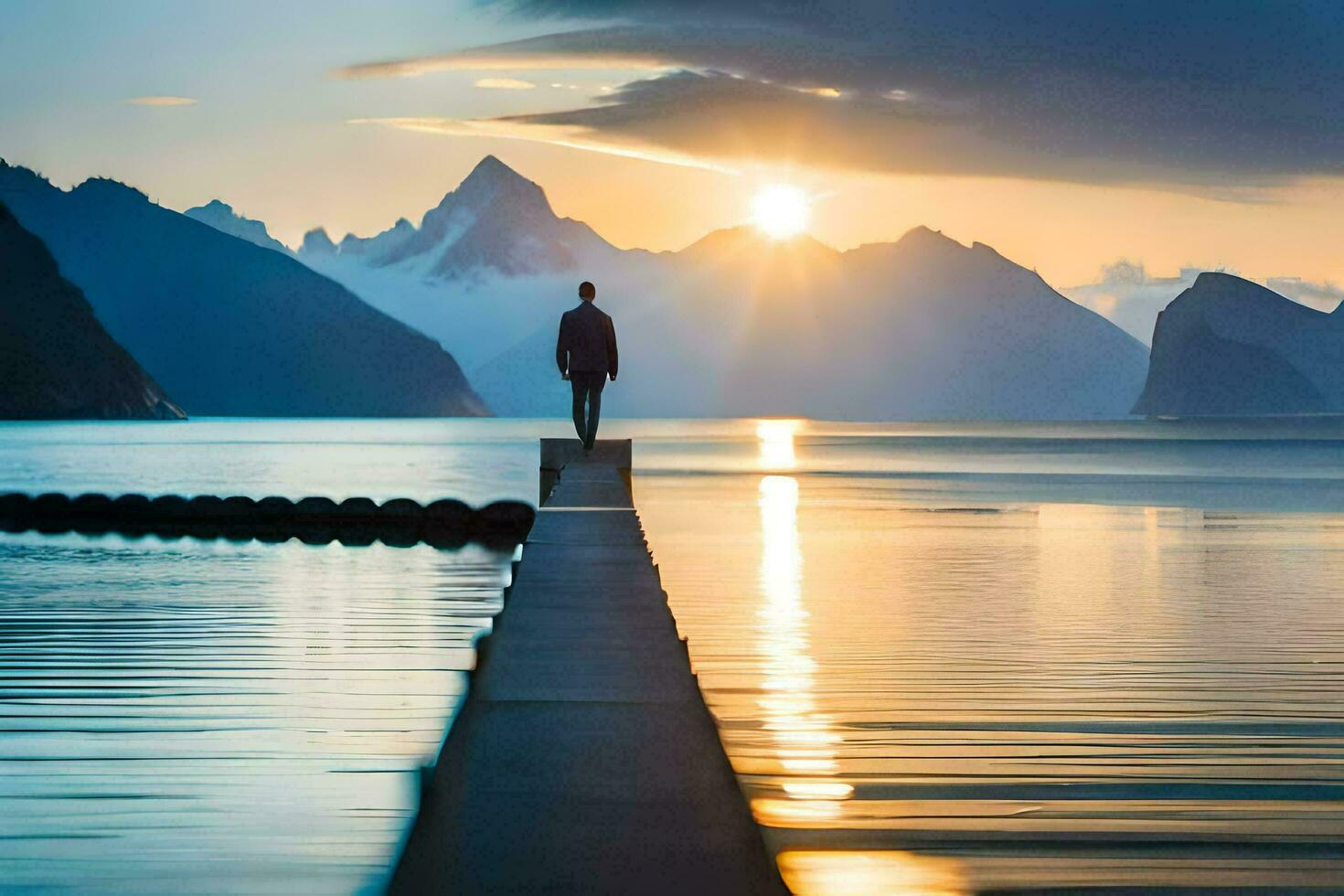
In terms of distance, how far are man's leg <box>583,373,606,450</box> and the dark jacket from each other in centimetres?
20

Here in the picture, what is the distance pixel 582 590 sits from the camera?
7984mm

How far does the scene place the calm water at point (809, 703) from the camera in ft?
17.2

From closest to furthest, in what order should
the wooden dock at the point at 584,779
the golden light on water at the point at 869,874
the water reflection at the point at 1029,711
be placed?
1. the wooden dock at the point at 584,779
2. the golden light on water at the point at 869,874
3. the water reflection at the point at 1029,711

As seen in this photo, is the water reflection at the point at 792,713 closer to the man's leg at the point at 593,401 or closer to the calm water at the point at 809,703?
the calm water at the point at 809,703

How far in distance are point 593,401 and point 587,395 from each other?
0.45ft

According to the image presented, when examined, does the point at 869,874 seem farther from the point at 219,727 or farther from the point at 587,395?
the point at 587,395

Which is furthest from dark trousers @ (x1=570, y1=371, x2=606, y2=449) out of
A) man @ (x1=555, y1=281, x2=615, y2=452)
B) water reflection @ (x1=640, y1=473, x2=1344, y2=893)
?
water reflection @ (x1=640, y1=473, x2=1344, y2=893)

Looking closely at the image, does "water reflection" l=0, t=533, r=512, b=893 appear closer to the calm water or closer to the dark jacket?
the calm water

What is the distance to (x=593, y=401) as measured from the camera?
66.4 feet

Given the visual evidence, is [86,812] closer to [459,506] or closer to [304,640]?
[304,640]

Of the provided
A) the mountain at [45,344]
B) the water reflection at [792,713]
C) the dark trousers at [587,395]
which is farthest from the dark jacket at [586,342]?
the mountain at [45,344]

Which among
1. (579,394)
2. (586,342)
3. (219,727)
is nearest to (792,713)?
(219,727)

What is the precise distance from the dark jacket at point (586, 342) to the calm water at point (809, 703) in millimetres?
2581

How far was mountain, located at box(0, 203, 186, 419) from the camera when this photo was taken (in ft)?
532
